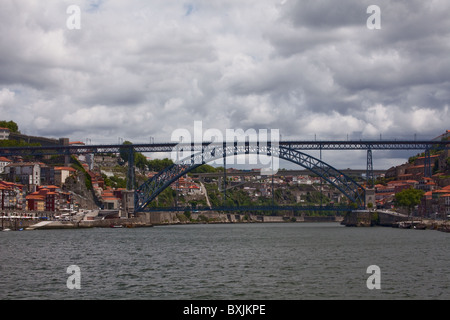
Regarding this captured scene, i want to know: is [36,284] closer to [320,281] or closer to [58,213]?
[320,281]

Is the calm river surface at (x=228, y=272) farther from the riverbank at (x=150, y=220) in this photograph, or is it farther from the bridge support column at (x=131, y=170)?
the bridge support column at (x=131, y=170)

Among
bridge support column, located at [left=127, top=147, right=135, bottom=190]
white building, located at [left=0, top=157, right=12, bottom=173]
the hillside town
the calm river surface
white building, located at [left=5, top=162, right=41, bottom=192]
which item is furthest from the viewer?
white building, located at [left=0, top=157, right=12, bottom=173]

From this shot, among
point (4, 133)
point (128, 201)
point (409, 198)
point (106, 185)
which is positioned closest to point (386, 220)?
point (409, 198)

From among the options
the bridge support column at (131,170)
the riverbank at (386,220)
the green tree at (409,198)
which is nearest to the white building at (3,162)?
the bridge support column at (131,170)

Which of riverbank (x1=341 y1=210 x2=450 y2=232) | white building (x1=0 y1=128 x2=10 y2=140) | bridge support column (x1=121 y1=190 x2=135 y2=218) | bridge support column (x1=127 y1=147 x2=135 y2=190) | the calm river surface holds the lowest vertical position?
the calm river surface

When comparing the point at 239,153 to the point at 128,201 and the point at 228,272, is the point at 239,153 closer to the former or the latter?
the point at 128,201

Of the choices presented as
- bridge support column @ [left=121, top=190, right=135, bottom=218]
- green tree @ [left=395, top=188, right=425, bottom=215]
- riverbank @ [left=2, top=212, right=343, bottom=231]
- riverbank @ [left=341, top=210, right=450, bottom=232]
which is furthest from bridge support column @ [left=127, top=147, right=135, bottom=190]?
green tree @ [left=395, top=188, right=425, bottom=215]

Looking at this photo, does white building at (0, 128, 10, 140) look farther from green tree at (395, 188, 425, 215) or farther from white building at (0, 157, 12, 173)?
green tree at (395, 188, 425, 215)
